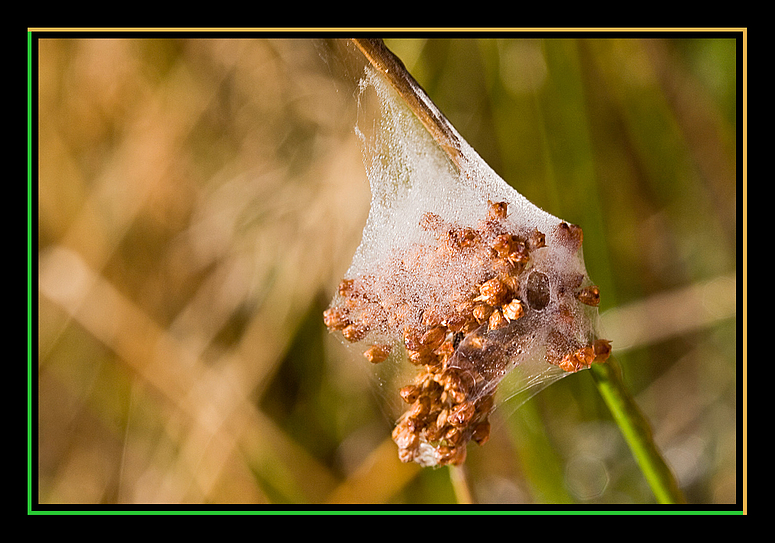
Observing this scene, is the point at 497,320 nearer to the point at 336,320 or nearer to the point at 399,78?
the point at 336,320

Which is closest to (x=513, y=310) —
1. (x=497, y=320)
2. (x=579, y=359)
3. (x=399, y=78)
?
(x=497, y=320)

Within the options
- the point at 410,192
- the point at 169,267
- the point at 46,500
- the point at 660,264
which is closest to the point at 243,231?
the point at 169,267

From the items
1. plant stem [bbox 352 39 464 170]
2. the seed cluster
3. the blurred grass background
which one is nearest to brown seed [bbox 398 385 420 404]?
the seed cluster

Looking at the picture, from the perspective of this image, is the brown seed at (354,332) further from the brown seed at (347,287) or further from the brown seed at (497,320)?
the brown seed at (497,320)

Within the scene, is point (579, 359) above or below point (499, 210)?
below

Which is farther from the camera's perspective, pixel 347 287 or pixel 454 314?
pixel 347 287

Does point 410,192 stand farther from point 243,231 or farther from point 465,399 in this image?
point 243,231
